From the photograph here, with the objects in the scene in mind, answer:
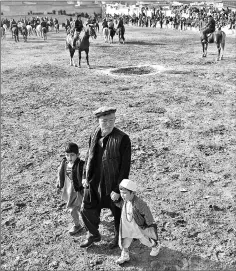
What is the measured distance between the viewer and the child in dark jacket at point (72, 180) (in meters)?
4.14

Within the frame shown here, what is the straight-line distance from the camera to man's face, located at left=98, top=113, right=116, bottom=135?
11.8 feet

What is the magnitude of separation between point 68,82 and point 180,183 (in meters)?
7.93

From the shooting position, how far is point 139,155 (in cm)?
674

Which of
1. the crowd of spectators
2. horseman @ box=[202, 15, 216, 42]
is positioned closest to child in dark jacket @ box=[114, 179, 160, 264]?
horseman @ box=[202, 15, 216, 42]

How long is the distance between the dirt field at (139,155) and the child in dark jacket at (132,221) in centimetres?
26

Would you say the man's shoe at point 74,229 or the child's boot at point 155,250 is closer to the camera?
the child's boot at point 155,250

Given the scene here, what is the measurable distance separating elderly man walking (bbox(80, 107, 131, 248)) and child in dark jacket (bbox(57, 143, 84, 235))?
0.26m

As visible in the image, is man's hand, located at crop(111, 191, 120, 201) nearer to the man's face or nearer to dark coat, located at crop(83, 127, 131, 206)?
dark coat, located at crop(83, 127, 131, 206)

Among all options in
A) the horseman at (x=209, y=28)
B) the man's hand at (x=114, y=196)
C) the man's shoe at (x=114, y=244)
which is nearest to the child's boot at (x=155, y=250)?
the man's shoe at (x=114, y=244)

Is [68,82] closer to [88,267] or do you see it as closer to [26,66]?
[26,66]

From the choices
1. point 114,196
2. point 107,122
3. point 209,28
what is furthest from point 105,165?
point 209,28

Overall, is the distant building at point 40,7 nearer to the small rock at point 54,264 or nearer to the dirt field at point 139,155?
the dirt field at point 139,155

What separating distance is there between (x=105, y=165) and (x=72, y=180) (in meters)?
0.71

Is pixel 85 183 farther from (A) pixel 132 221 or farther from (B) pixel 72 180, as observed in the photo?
(A) pixel 132 221
